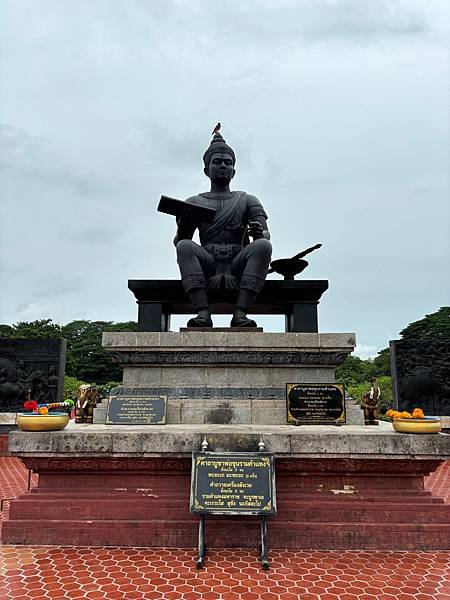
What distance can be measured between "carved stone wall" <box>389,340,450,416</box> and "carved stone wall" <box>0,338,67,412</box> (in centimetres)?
1005

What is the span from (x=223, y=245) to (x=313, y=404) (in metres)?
3.05

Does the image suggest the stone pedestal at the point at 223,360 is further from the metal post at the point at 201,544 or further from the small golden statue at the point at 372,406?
the metal post at the point at 201,544

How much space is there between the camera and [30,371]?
12.9 meters

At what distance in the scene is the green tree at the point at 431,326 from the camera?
3143 cm

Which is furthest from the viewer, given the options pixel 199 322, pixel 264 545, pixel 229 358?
pixel 199 322

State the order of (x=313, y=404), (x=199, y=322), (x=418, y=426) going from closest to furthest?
1. (x=418, y=426)
2. (x=313, y=404)
3. (x=199, y=322)

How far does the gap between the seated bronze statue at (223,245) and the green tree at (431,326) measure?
89.2 feet

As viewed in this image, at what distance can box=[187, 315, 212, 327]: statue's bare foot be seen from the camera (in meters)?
6.77

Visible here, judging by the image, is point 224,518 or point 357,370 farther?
point 357,370

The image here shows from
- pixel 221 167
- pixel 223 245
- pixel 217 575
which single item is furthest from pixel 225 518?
pixel 221 167

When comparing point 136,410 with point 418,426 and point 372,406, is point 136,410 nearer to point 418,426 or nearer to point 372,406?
point 372,406

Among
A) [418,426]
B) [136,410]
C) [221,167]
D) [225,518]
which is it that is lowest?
[225,518]

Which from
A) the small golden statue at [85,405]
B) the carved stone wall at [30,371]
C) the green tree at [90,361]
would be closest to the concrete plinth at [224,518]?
the small golden statue at [85,405]

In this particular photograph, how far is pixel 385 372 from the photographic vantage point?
115 ft
